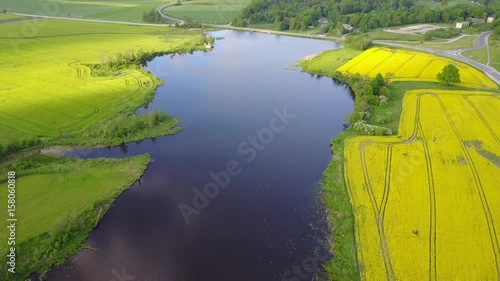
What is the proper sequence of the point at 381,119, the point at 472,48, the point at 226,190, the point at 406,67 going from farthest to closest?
the point at 472,48
the point at 406,67
the point at 381,119
the point at 226,190

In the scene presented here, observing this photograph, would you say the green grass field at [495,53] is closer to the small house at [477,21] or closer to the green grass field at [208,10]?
the small house at [477,21]

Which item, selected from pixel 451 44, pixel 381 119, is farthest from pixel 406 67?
pixel 381 119

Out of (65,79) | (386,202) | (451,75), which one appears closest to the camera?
(386,202)

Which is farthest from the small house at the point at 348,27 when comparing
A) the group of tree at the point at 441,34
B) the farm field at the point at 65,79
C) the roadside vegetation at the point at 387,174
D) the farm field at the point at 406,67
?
the roadside vegetation at the point at 387,174

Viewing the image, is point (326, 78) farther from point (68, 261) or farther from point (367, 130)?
point (68, 261)

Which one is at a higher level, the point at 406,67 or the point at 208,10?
the point at 208,10

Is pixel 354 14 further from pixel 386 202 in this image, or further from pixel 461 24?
pixel 386 202
